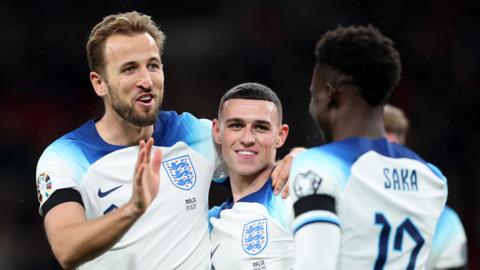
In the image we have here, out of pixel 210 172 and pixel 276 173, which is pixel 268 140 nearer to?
pixel 276 173

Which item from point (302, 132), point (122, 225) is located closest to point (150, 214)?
point (122, 225)

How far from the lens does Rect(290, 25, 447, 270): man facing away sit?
3.17 meters

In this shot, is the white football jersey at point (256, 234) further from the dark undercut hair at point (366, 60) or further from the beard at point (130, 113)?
the dark undercut hair at point (366, 60)

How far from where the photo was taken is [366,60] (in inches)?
128

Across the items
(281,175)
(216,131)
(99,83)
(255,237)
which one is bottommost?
(255,237)

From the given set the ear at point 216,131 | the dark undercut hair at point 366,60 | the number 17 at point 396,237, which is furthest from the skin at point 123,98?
the number 17 at point 396,237

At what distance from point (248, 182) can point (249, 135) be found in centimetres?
29

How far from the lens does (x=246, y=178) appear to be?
4559 mm

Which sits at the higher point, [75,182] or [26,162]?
[75,182]

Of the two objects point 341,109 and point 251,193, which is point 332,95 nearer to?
point 341,109

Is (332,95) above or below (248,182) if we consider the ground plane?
above

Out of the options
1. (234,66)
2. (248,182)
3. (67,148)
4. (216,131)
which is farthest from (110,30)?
(234,66)

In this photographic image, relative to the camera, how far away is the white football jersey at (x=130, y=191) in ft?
14.5

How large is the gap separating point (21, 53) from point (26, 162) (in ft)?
5.35
